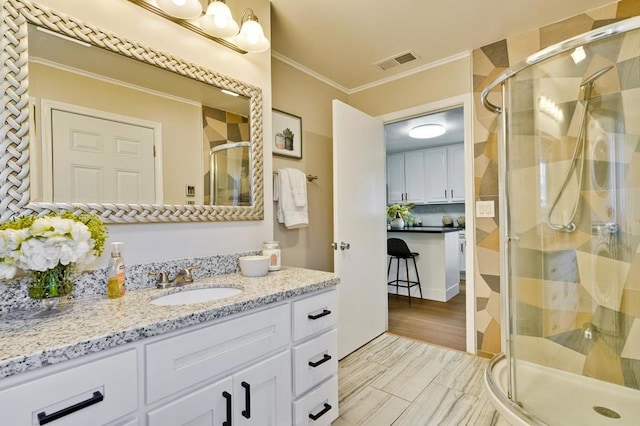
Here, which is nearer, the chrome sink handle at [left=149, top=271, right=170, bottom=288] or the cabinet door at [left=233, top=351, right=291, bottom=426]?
Answer: the cabinet door at [left=233, top=351, right=291, bottom=426]

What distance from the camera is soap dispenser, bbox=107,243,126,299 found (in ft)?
3.86

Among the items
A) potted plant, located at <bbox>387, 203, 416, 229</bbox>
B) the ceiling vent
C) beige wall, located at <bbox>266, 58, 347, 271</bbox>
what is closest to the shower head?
the ceiling vent

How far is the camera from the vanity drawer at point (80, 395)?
2.25 ft

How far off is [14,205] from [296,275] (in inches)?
44.0

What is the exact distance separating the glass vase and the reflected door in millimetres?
320

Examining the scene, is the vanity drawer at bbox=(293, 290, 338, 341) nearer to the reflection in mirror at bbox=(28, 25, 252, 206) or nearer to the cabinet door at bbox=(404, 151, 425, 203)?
the reflection in mirror at bbox=(28, 25, 252, 206)

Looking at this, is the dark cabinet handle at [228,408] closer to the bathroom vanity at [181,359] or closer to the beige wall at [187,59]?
the bathroom vanity at [181,359]

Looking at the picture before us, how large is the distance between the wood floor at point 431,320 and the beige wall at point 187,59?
74.2 inches

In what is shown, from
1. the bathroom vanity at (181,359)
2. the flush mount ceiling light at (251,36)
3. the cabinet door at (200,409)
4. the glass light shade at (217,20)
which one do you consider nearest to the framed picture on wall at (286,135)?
the flush mount ceiling light at (251,36)

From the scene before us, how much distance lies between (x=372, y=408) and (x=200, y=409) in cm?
118

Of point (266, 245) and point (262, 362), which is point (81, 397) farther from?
point (266, 245)

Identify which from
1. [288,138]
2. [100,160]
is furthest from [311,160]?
[100,160]

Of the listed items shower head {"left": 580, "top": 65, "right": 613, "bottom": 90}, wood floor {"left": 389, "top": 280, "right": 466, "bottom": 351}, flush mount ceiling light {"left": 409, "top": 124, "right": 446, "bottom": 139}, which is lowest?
wood floor {"left": 389, "top": 280, "right": 466, "bottom": 351}

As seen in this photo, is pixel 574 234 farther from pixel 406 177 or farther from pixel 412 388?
pixel 406 177
